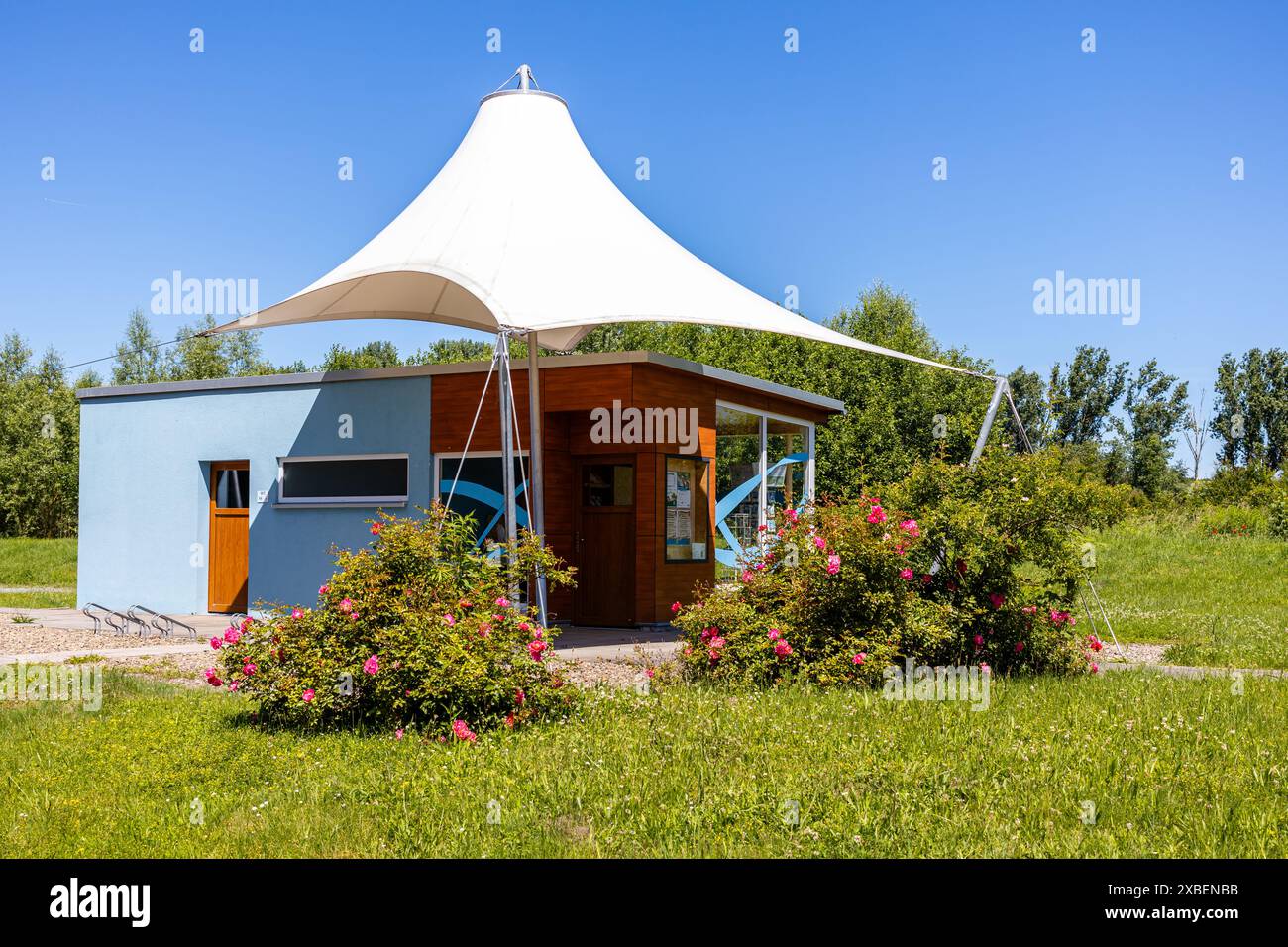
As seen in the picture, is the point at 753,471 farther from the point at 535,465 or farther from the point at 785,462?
the point at 535,465

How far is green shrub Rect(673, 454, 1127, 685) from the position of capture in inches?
319

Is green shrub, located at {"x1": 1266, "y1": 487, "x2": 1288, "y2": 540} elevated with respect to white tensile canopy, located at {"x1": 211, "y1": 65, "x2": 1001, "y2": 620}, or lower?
lower

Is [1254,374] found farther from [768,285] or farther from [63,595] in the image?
[63,595]

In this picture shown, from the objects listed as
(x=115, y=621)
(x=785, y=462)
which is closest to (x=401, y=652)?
(x=115, y=621)

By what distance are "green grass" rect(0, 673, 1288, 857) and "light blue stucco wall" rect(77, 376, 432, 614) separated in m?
7.14

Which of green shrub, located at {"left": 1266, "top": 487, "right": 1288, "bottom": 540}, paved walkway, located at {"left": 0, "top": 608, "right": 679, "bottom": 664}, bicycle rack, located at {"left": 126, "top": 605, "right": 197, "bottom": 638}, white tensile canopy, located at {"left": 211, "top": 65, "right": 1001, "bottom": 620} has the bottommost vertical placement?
paved walkway, located at {"left": 0, "top": 608, "right": 679, "bottom": 664}

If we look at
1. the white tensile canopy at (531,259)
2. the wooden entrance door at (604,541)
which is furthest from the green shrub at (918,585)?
the wooden entrance door at (604,541)

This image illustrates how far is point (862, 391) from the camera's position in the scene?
1435 inches

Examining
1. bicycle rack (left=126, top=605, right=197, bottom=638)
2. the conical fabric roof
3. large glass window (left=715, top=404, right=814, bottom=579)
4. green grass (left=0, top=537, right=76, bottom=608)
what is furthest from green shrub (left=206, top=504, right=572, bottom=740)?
green grass (left=0, top=537, right=76, bottom=608)

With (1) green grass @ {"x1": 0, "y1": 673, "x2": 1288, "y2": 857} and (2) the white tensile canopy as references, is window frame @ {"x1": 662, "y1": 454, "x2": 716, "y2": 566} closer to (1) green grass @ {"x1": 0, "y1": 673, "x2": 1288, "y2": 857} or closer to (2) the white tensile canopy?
(2) the white tensile canopy

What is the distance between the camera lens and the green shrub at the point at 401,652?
6422mm

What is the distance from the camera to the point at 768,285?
37969mm

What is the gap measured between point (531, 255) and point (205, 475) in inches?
264

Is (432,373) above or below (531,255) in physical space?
below
